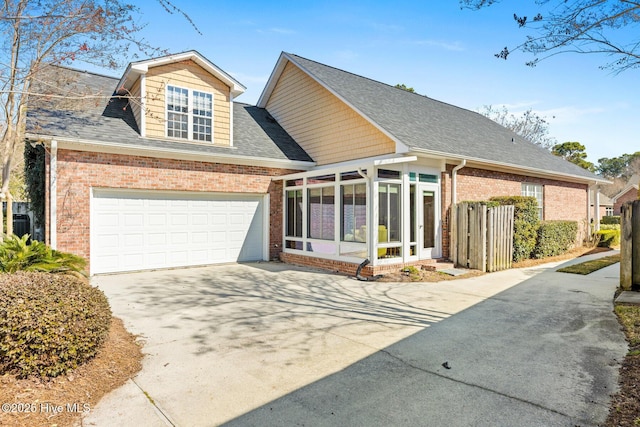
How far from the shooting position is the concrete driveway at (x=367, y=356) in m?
3.46

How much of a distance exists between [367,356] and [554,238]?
1250cm

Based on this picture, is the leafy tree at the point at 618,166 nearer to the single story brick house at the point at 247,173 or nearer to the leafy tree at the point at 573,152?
the leafy tree at the point at 573,152

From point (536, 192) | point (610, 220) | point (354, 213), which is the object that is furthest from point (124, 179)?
point (610, 220)

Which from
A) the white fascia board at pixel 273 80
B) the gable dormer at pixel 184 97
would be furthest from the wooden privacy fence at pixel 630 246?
the white fascia board at pixel 273 80

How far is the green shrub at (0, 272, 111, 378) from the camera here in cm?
367

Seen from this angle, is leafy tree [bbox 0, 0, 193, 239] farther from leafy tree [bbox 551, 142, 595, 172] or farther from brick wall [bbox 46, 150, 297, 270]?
leafy tree [bbox 551, 142, 595, 172]

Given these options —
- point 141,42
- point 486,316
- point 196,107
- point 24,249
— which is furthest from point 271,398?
point 196,107

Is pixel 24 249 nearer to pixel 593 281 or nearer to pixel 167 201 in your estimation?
pixel 167 201

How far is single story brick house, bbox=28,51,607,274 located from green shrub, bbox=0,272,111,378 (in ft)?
21.5

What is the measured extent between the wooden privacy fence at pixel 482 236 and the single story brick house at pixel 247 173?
0.48 metres

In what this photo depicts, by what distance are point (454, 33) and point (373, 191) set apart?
13.8 ft

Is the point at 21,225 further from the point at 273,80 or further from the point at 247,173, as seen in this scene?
the point at 273,80

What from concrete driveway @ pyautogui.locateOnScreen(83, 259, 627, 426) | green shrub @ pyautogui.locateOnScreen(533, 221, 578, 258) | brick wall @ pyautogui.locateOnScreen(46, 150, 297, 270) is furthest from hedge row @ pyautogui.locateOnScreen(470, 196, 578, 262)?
brick wall @ pyautogui.locateOnScreen(46, 150, 297, 270)

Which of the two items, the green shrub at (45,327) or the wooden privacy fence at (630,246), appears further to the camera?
the wooden privacy fence at (630,246)
